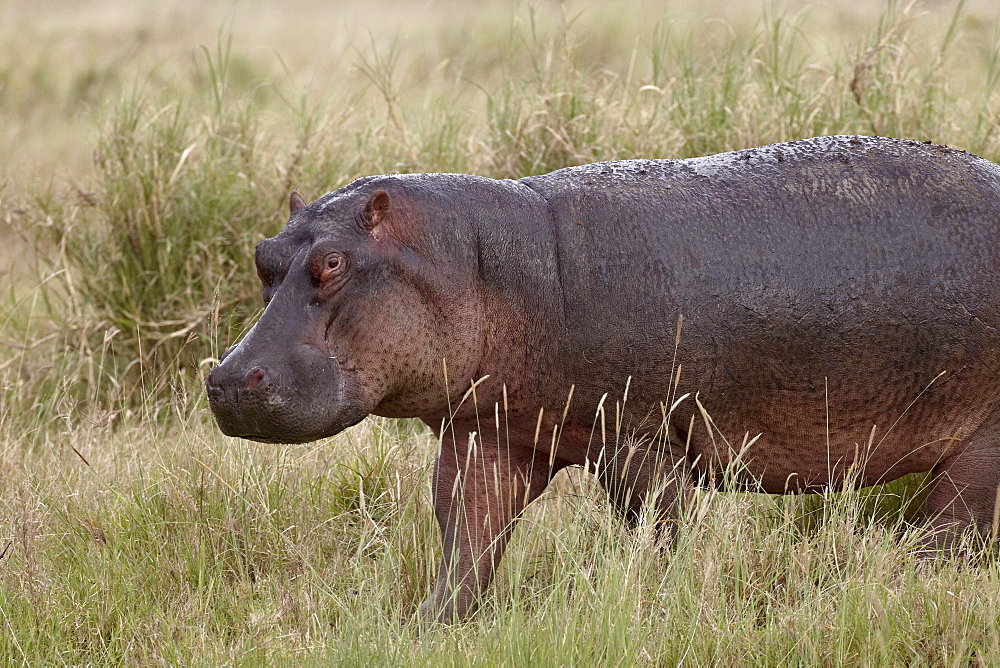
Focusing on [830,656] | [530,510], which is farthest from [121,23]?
[830,656]

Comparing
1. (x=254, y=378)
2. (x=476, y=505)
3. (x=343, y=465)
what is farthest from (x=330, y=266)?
(x=343, y=465)

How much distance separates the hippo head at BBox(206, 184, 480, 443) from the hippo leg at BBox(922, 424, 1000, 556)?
129cm

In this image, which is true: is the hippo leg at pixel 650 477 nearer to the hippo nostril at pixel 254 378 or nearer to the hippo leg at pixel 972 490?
the hippo leg at pixel 972 490

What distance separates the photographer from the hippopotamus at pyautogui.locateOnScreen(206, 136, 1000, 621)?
2994 millimetres

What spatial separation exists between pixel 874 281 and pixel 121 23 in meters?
13.7

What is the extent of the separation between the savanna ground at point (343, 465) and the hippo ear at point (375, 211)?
78 cm

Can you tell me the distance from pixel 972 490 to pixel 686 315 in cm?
90

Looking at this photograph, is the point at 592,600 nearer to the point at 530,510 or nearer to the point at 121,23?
the point at 530,510

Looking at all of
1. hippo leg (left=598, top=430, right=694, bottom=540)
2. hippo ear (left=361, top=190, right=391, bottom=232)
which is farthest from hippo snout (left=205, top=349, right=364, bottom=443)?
hippo leg (left=598, top=430, right=694, bottom=540)

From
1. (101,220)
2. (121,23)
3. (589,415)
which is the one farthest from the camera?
(121,23)

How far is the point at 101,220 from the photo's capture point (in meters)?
5.55

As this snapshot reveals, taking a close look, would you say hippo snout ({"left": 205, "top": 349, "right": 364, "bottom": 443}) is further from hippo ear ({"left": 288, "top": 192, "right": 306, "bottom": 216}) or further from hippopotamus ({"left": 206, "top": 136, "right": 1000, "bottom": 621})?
hippo ear ({"left": 288, "top": 192, "right": 306, "bottom": 216})

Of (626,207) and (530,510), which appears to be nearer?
(626,207)

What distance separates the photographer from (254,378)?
9.06 ft
